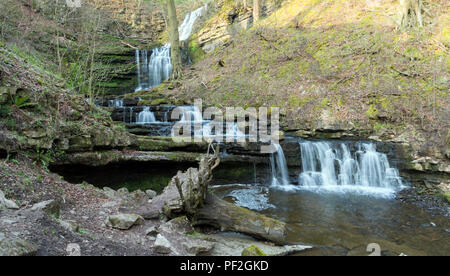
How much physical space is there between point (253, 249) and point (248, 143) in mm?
5401

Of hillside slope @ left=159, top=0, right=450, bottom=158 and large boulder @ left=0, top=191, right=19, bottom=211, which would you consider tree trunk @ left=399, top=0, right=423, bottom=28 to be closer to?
hillside slope @ left=159, top=0, right=450, bottom=158

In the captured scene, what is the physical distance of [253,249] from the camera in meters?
3.98

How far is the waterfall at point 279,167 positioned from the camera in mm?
9273

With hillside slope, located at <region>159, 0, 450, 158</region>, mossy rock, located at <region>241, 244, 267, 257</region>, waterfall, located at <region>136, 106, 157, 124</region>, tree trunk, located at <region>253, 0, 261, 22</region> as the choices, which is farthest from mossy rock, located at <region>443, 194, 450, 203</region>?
tree trunk, located at <region>253, 0, 261, 22</region>

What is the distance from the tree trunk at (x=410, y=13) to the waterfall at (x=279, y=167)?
9.35 meters

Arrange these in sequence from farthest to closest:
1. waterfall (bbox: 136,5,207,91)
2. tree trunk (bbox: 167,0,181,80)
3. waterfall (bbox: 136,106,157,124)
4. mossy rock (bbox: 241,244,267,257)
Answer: waterfall (bbox: 136,5,207,91) < tree trunk (bbox: 167,0,181,80) < waterfall (bbox: 136,106,157,124) < mossy rock (bbox: 241,244,267,257)

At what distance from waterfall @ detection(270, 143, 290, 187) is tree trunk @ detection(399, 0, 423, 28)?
30.7 feet

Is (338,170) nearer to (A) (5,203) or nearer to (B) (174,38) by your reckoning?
(A) (5,203)

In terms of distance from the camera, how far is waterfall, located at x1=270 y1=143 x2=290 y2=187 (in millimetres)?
9273

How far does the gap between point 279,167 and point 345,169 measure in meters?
2.28

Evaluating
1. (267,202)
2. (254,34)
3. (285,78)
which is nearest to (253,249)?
(267,202)

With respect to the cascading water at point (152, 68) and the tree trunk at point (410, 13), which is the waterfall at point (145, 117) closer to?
the cascading water at point (152, 68)

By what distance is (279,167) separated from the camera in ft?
30.7
